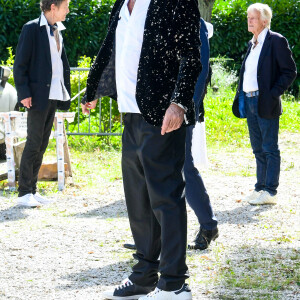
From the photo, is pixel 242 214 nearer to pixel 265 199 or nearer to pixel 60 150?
pixel 265 199

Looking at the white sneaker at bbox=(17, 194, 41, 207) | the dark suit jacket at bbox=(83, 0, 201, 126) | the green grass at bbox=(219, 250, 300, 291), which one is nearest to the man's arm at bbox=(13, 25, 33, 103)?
the white sneaker at bbox=(17, 194, 41, 207)

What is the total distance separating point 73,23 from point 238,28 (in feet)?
12.5

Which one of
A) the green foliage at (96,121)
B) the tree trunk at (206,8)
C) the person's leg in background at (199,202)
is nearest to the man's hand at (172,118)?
the person's leg in background at (199,202)

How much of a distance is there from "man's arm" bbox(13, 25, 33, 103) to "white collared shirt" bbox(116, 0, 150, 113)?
3.21m

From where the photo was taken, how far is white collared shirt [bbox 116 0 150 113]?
3977 millimetres

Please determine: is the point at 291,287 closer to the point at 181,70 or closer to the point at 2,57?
the point at 181,70

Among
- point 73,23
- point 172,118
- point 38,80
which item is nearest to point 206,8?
point 73,23

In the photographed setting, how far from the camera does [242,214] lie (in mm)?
6887

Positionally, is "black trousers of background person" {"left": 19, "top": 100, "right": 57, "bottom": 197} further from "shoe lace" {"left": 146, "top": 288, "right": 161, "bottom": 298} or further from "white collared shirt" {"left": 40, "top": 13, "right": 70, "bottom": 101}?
"shoe lace" {"left": 146, "top": 288, "right": 161, "bottom": 298}

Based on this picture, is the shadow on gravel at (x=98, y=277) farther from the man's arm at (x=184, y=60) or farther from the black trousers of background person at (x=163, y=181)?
the man's arm at (x=184, y=60)

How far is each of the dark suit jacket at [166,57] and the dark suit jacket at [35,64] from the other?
3.43m

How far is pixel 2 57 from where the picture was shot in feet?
50.3

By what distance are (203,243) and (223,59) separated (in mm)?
10976

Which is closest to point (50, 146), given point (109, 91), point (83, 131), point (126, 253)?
point (83, 131)
